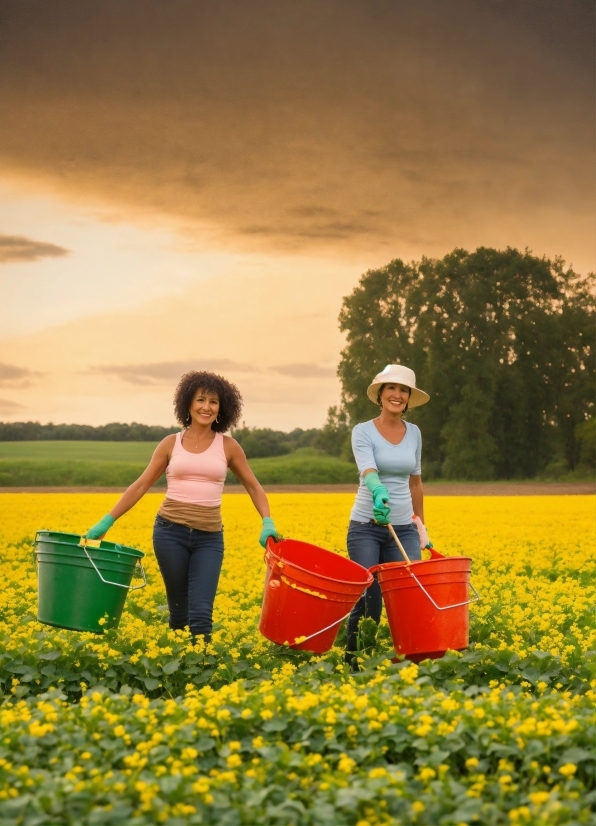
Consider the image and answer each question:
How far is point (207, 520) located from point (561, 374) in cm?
3745

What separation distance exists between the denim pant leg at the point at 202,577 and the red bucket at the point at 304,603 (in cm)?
46

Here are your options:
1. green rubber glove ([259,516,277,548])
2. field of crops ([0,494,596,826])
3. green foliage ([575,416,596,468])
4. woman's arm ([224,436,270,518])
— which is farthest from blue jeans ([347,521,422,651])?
green foliage ([575,416,596,468])

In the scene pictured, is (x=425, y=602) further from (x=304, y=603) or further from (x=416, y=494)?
(x=416, y=494)

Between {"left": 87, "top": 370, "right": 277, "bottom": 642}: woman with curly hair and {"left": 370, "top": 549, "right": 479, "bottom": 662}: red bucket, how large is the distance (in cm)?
83

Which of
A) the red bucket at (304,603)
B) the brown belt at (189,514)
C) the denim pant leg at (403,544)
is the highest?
the brown belt at (189,514)

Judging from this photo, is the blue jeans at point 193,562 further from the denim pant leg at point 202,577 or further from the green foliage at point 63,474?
the green foliage at point 63,474

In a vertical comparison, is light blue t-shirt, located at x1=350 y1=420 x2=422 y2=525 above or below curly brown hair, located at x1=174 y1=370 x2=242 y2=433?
below

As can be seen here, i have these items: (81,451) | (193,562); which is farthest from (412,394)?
(81,451)

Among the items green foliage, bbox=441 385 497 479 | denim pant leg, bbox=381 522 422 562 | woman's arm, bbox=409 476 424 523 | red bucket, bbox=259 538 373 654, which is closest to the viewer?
red bucket, bbox=259 538 373 654

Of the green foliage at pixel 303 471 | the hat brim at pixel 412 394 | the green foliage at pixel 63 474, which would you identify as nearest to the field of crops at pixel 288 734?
the hat brim at pixel 412 394

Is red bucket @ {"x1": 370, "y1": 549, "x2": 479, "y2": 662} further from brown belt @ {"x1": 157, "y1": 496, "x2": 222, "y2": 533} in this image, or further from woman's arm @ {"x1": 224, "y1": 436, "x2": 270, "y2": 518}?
brown belt @ {"x1": 157, "y1": 496, "x2": 222, "y2": 533}

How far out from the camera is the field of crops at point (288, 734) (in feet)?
11.1

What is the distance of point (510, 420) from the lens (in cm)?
4091

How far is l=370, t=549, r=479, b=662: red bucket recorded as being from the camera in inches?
216
